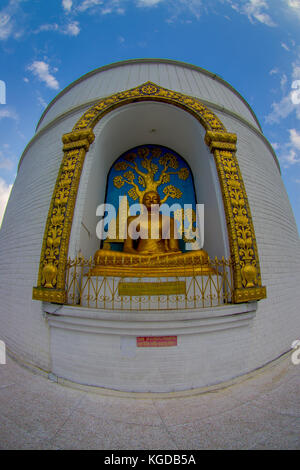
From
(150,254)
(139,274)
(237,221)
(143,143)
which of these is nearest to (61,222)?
(139,274)

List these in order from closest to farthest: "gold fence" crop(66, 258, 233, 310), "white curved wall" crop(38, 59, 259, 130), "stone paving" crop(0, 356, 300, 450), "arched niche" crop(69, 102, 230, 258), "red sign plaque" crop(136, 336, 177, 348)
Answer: "stone paving" crop(0, 356, 300, 450)
"red sign plaque" crop(136, 336, 177, 348)
"gold fence" crop(66, 258, 233, 310)
"arched niche" crop(69, 102, 230, 258)
"white curved wall" crop(38, 59, 259, 130)

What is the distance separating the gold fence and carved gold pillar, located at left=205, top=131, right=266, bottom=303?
0.20 meters

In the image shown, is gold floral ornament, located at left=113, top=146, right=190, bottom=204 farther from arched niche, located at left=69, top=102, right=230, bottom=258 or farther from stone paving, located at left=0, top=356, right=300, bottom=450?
stone paving, located at left=0, top=356, right=300, bottom=450

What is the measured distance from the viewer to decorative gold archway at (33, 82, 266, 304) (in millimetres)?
3299

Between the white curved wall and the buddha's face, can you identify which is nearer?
the buddha's face

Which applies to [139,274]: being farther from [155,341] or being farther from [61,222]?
[61,222]

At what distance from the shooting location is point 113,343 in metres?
2.81

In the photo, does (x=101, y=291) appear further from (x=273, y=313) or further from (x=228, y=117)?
(x=228, y=117)

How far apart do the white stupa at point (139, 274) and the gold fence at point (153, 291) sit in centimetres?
4

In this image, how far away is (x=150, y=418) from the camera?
2.20 meters

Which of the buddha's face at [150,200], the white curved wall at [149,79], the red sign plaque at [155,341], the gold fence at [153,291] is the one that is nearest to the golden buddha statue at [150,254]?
the buddha's face at [150,200]

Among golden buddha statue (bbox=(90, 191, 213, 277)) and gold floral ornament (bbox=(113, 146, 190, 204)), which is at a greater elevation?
gold floral ornament (bbox=(113, 146, 190, 204))

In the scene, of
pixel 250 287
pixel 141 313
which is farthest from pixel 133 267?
pixel 250 287

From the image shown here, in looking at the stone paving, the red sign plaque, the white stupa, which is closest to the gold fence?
the white stupa
